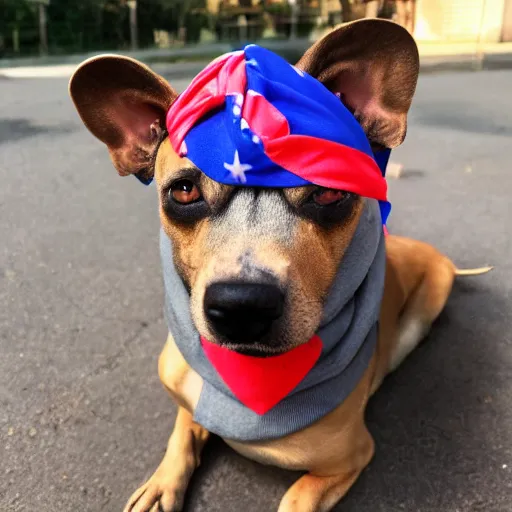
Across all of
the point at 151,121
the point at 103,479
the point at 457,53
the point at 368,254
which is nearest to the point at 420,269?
the point at 368,254

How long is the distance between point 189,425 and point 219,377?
0.24m

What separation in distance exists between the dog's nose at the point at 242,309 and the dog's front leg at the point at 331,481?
456 millimetres

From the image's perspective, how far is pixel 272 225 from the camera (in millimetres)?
1024

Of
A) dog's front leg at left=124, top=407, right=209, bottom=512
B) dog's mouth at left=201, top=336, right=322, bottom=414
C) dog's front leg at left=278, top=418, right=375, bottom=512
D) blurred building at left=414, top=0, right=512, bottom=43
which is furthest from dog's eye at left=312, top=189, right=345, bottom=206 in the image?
blurred building at left=414, top=0, right=512, bottom=43

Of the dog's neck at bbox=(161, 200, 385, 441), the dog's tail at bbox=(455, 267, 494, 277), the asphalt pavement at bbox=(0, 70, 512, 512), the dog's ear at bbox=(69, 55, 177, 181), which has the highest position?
the dog's ear at bbox=(69, 55, 177, 181)

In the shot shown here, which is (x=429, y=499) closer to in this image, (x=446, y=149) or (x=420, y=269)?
(x=420, y=269)

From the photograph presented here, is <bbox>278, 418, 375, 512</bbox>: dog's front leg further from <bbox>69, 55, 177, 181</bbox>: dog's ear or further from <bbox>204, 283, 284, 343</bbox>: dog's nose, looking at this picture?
<bbox>69, 55, 177, 181</bbox>: dog's ear

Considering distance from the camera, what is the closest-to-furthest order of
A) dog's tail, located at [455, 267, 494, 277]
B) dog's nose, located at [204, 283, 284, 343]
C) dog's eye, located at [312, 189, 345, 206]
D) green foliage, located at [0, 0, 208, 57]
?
dog's nose, located at [204, 283, 284, 343], dog's eye, located at [312, 189, 345, 206], dog's tail, located at [455, 267, 494, 277], green foliage, located at [0, 0, 208, 57]

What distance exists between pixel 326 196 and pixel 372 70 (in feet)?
1.03

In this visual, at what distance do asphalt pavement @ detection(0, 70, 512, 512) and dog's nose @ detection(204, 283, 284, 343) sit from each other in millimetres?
564

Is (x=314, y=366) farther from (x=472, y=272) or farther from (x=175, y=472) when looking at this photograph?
(x=472, y=272)

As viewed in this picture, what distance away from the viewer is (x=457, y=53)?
31.1 feet

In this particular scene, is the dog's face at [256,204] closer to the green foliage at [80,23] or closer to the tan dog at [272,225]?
the tan dog at [272,225]

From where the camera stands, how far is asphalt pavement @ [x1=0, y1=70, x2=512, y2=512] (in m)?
1.37
